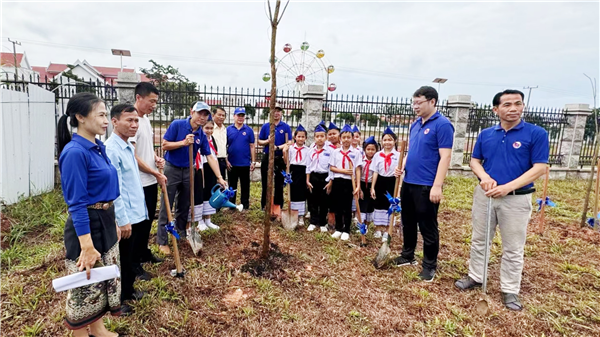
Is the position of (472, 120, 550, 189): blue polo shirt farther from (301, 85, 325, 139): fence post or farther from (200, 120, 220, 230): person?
(301, 85, 325, 139): fence post

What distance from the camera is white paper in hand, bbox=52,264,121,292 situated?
1851mm

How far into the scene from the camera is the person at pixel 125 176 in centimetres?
241

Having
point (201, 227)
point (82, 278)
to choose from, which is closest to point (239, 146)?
point (201, 227)

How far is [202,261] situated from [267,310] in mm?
1194

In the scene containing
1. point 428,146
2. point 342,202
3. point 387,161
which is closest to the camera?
point 428,146

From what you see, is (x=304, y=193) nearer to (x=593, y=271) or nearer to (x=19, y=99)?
(x=593, y=271)

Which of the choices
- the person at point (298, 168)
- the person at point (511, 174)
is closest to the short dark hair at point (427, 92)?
the person at point (511, 174)

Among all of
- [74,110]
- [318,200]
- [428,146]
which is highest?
[74,110]

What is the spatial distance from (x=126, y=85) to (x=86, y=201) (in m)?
5.75

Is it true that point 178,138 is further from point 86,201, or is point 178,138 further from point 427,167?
point 427,167

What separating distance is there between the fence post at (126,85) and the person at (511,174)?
6658mm

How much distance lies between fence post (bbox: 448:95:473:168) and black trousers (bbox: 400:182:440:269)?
6.41 metres

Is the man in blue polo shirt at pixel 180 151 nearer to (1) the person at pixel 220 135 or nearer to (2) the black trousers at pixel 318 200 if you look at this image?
(1) the person at pixel 220 135

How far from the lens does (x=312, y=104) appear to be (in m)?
7.93
